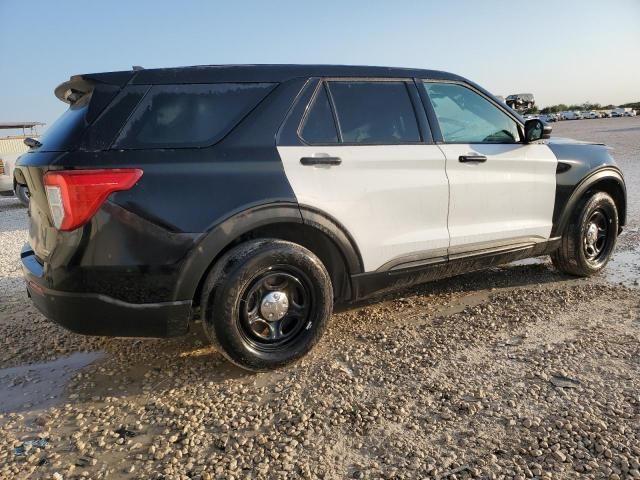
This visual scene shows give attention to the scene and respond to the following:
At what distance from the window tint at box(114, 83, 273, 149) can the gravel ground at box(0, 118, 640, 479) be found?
1.41 metres

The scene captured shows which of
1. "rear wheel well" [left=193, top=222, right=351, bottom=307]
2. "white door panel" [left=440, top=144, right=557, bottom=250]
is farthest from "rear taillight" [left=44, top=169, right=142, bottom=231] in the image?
"white door panel" [left=440, top=144, right=557, bottom=250]

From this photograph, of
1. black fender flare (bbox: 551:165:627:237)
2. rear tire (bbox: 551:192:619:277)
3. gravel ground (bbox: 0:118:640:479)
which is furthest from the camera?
rear tire (bbox: 551:192:619:277)

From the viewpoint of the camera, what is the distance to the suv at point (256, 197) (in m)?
2.61

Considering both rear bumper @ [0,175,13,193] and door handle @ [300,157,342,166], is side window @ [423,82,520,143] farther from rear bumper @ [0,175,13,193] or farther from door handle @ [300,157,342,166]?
rear bumper @ [0,175,13,193]

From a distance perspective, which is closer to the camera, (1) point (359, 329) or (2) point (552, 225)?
(1) point (359, 329)

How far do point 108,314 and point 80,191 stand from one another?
0.66 meters

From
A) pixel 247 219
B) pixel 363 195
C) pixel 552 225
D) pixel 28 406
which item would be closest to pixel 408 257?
pixel 363 195

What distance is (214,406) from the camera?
268cm

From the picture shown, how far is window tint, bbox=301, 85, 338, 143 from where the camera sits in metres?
3.12

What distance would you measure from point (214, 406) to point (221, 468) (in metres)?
0.53

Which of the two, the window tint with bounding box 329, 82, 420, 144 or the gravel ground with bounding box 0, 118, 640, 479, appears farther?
the window tint with bounding box 329, 82, 420, 144

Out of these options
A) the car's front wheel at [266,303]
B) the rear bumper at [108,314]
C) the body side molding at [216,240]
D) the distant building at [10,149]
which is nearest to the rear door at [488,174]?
the car's front wheel at [266,303]

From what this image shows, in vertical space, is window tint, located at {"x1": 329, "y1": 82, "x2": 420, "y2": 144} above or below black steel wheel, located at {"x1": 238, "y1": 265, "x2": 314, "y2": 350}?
above

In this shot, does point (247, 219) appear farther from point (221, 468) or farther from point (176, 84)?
point (221, 468)
